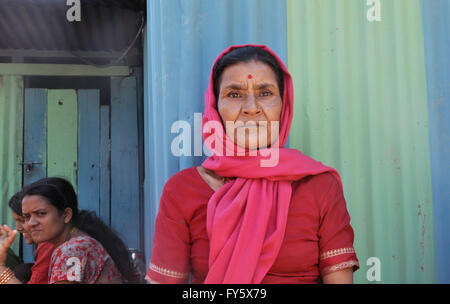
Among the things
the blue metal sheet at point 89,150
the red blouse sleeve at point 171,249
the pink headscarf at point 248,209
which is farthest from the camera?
the blue metal sheet at point 89,150

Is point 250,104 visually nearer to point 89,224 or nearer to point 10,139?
point 89,224

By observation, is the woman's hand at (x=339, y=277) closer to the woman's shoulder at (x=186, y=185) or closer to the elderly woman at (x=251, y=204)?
the elderly woman at (x=251, y=204)

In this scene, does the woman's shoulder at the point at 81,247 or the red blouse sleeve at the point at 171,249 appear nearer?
the red blouse sleeve at the point at 171,249

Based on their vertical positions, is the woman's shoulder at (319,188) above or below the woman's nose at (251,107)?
below

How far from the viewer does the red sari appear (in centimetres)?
149

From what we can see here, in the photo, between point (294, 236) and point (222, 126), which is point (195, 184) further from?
point (294, 236)

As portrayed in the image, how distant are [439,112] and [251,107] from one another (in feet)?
3.79

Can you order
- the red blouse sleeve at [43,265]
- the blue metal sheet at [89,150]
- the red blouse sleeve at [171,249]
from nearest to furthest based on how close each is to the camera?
the red blouse sleeve at [171,249] < the red blouse sleeve at [43,265] < the blue metal sheet at [89,150]

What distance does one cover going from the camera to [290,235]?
1.50 meters

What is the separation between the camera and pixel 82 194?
4.21m

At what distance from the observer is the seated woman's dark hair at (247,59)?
171cm

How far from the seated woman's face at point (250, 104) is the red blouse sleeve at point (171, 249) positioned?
378 mm

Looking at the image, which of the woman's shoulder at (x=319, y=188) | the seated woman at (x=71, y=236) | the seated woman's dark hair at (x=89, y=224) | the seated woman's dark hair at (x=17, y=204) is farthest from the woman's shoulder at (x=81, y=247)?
the woman's shoulder at (x=319, y=188)

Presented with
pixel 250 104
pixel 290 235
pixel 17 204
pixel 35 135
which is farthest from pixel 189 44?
pixel 35 135
